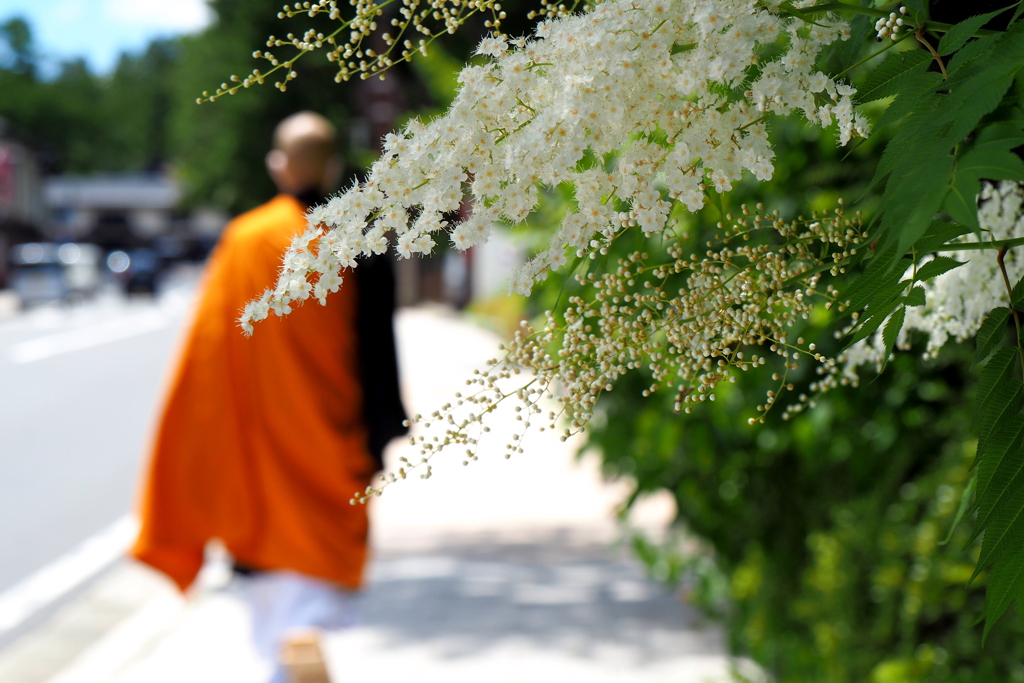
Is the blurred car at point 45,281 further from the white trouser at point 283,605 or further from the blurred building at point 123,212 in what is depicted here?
the blurred building at point 123,212

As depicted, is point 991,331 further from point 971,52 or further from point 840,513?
point 840,513

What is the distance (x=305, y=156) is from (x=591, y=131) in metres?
3.57

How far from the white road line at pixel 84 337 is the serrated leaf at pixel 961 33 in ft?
65.4

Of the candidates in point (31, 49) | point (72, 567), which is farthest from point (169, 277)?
point (72, 567)

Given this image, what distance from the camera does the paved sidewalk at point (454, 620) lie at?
492cm

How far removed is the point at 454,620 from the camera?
18.5ft

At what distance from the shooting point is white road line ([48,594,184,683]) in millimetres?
A: 5035

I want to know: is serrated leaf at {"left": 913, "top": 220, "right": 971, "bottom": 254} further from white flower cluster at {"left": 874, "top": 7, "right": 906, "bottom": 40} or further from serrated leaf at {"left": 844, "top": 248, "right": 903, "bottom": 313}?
white flower cluster at {"left": 874, "top": 7, "right": 906, "bottom": 40}

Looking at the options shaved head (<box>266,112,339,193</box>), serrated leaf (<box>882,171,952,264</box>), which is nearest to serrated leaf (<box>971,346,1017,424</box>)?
serrated leaf (<box>882,171,952,264</box>)

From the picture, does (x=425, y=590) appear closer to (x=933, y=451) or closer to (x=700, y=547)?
(x=700, y=547)

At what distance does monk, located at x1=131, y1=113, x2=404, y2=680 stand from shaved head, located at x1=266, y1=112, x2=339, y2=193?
152 mm

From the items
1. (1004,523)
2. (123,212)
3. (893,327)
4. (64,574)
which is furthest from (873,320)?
(123,212)

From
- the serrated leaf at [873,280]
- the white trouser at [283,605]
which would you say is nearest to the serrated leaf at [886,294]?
the serrated leaf at [873,280]

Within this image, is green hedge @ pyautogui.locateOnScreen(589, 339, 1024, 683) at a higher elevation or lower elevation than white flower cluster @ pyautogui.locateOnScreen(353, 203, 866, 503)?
lower
